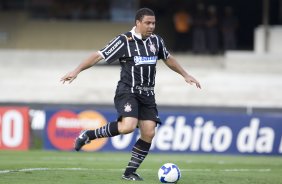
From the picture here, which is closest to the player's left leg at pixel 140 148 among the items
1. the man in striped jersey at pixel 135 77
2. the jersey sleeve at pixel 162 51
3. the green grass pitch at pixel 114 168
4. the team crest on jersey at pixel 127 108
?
the man in striped jersey at pixel 135 77

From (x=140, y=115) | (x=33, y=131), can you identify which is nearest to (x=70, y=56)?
(x=33, y=131)

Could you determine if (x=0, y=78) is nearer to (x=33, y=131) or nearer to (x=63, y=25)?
(x=63, y=25)

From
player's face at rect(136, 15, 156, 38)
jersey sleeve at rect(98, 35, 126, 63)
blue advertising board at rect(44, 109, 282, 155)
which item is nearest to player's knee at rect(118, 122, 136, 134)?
jersey sleeve at rect(98, 35, 126, 63)

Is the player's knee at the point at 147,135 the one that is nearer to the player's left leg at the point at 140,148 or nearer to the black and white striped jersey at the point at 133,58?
the player's left leg at the point at 140,148

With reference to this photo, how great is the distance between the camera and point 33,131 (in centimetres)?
2188

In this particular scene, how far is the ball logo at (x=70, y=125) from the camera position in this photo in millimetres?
21516

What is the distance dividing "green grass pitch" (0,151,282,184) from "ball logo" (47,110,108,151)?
0.84m

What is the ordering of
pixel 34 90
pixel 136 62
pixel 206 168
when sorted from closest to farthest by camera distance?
pixel 136 62, pixel 206 168, pixel 34 90

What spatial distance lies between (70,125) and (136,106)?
31.0ft

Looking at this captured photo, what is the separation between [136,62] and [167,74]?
19.6 meters

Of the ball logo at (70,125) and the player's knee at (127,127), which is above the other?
the player's knee at (127,127)

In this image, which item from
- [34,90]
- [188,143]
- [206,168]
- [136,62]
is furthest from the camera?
[34,90]

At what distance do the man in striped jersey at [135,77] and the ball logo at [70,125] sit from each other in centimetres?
904

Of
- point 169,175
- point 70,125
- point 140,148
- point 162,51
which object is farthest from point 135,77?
point 70,125
